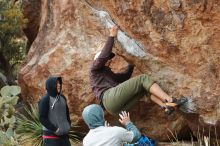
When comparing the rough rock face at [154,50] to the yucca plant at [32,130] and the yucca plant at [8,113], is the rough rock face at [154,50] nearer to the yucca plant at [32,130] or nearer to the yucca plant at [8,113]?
the yucca plant at [32,130]

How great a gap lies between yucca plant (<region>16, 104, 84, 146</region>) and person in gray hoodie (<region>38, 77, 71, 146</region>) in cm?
255

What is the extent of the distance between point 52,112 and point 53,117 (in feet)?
0.28

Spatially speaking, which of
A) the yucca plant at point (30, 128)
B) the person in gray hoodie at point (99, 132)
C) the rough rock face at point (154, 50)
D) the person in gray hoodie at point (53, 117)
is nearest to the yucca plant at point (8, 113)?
the yucca plant at point (30, 128)

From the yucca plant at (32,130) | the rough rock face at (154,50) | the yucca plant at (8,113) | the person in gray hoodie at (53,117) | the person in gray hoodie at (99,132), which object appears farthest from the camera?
the yucca plant at (32,130)

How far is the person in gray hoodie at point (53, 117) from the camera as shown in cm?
833

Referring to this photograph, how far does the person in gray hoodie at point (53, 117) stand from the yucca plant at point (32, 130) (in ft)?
8.37

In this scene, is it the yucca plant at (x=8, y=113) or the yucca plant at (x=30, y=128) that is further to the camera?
the yucca plant at (x=30, y=128)

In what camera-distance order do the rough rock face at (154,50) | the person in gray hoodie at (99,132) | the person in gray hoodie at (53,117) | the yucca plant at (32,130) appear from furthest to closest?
the yucca plant at (32,130), the person in gray hoodie at (53,117), the rough rock face at (154,50), the person in gray hoodie at (99,132)

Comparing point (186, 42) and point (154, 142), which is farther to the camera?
point (154, 142)

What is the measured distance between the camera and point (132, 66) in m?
9.19

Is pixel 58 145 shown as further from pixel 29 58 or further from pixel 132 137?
pixel 29 58

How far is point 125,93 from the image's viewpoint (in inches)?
319

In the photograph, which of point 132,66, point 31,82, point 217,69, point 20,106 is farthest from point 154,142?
point 20,106

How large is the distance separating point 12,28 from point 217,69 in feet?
26.9
